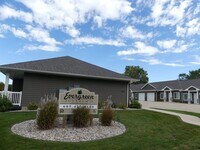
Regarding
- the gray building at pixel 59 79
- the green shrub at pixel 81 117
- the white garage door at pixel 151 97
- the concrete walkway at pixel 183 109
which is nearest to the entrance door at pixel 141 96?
the white garage door at pixel 151 97

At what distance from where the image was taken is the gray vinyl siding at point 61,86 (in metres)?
15.9

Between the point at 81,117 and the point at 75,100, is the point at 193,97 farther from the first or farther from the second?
the point at 81,117

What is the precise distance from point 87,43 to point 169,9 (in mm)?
11076

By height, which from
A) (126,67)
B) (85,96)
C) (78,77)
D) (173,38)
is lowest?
(85,96)

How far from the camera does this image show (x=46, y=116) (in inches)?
320

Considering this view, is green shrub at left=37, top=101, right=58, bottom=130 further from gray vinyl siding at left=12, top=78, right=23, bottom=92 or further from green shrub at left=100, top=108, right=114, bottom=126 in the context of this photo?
gray vinyl siding at left=12, top=78, right=23, bottom=92

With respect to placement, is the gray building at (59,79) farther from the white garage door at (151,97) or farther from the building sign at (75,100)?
the white garage door at (151,97)

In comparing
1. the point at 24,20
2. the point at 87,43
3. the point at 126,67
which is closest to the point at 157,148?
the point at 24,20

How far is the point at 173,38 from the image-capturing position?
21.1 m

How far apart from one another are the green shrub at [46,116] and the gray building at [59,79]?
7876 mm

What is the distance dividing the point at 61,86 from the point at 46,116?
883 centimetres

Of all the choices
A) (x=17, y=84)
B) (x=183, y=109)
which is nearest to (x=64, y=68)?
(x=17, y=84)

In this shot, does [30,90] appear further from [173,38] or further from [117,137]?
[173,38]

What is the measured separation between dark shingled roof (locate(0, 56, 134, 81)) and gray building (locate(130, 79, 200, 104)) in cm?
2566
